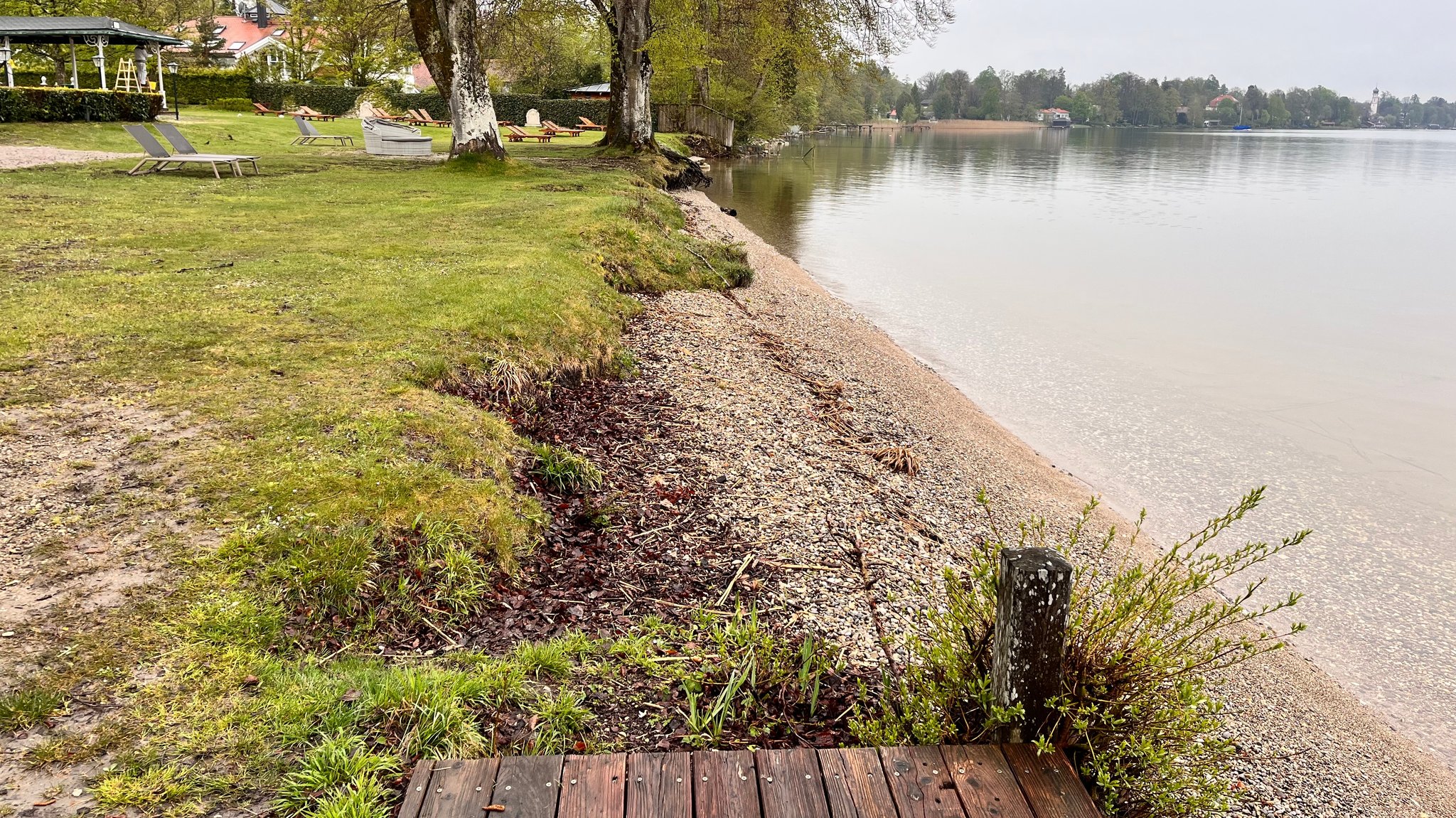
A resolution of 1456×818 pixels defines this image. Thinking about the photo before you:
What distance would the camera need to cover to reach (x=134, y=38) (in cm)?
2909

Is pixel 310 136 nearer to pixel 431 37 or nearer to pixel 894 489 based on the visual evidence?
pixel 431 37

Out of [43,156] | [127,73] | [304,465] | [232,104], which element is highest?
[232,104]

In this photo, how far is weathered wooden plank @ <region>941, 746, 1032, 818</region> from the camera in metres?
2.83

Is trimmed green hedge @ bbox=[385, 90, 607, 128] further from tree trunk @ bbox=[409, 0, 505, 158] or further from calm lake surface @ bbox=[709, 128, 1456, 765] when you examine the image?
tree trunk @ bbox=[409, 0, 505, 158]

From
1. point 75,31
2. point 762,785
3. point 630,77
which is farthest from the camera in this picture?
point 75,31

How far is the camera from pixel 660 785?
290 centimetres

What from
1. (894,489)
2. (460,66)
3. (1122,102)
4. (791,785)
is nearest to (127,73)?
(460,66)

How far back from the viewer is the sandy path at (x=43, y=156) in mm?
17266

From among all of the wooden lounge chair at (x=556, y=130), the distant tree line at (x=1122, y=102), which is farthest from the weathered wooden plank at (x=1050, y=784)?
the distant tree line at (x=1122, y=102)

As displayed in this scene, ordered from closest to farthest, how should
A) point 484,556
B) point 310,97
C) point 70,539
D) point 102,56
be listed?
point 70,539 → point 484,556 → point 102,56 → point 310,97

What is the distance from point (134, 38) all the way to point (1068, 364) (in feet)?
101

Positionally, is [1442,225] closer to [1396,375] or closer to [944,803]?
[1396,375]

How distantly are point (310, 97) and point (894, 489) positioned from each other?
4827 centimetres

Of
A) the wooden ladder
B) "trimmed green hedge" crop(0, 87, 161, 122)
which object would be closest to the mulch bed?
"trimmed green hedge" crop(0, 87, 161, 122)
